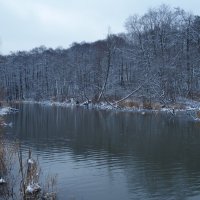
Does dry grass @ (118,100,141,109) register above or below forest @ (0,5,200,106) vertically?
below

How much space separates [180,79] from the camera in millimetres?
51844

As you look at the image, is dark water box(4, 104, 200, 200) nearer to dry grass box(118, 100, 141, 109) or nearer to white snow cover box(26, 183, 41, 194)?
white snow cover box(26, 183, 41, 194)

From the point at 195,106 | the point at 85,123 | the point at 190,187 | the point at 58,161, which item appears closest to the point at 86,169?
the point at 58,161

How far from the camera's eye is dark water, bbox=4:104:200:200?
12578 millimetres

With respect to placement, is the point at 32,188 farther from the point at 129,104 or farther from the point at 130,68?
the point at 130,68

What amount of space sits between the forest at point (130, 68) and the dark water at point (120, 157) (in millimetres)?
10516

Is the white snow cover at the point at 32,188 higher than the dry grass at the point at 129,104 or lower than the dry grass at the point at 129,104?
lower

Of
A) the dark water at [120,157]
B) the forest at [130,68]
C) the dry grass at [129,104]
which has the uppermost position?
the forest at [130,68]

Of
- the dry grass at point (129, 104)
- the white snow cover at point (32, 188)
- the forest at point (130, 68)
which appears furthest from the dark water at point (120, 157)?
the dry grass at point (129, 104)

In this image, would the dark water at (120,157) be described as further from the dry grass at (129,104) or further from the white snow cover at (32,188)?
the dry grass at (129,104)

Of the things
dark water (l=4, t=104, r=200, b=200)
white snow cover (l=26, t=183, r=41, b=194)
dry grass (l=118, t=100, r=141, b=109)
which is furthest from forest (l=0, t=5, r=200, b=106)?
white snow cover (l=26, t=183, r=41, b=194)

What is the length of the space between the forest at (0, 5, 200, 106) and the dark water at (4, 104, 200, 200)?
1052 cm

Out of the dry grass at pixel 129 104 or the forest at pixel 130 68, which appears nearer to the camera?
the dry grass at pixel 129 104

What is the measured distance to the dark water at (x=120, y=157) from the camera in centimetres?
1258
